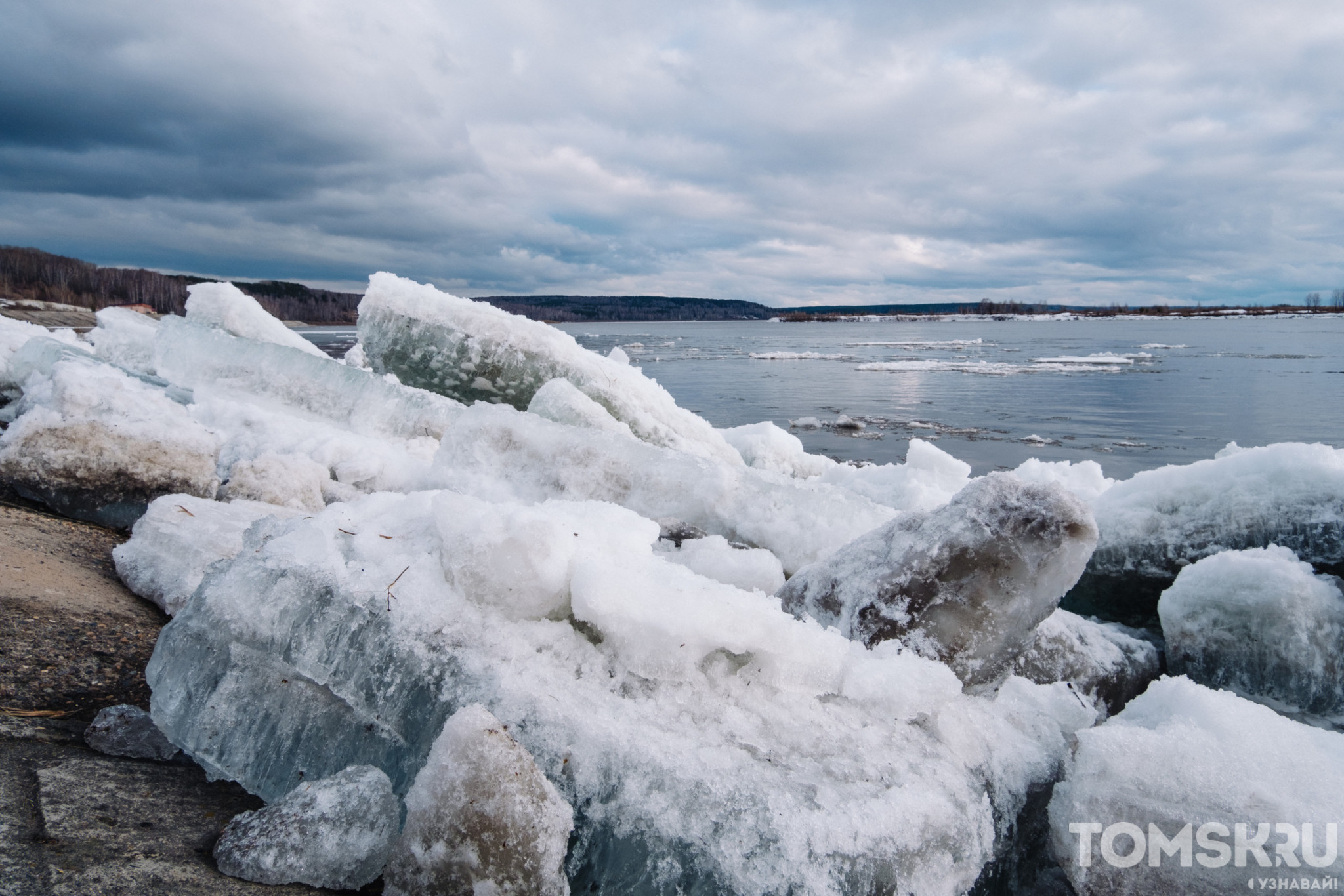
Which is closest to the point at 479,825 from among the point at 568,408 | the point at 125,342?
the point at 568,408

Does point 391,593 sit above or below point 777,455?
above

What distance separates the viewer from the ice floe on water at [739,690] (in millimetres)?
1604

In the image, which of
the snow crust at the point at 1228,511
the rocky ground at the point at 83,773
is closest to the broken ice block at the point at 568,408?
the rocky ground at the point at 83,773

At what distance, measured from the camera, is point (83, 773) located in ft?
5.89

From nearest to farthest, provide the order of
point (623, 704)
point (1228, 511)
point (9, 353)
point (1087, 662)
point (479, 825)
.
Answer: point (479, 825) < point (623, 704) < point (1087, 662) < point (1228, 511) < point (9, 353)

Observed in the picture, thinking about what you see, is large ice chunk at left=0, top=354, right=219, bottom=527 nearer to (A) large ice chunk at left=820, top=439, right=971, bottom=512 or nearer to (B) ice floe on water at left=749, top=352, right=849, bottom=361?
(A) large ice chunk at left=820, top=439, right=971, bottom=512

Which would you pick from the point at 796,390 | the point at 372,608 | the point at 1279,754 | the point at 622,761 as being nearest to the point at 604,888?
the point at 622,761

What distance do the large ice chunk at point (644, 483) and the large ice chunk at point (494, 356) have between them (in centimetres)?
168

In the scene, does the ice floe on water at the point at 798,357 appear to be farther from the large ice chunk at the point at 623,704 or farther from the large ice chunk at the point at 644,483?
the large ice chunk at the point at 623,704

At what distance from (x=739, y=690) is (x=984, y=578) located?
816mm

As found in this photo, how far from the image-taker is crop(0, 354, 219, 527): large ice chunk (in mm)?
3867

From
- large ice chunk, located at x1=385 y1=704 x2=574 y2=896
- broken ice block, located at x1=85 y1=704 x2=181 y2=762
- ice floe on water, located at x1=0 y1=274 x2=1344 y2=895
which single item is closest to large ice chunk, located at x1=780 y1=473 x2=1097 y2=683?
ice floe on water, located at x1=0 y1=274 x2=1344 y2=895

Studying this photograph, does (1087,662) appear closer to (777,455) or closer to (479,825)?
(479,825)

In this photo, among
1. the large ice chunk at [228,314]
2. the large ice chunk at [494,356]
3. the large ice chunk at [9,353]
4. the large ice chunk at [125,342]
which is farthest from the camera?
the large ice chunk at [228,314]
